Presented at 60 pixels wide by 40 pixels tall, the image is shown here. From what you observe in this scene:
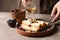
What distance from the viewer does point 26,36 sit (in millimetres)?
1190

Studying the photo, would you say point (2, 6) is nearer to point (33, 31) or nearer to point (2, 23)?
point (2, 23)

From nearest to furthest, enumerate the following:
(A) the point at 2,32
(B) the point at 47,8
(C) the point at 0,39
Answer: (C) the point at 0,39 < (A) the point at 2,32 < (B) the point at 47,8

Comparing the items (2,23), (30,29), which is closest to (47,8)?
(2,23)

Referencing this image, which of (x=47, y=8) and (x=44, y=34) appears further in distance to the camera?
(x=47, y=8)

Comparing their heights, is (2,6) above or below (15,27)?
below

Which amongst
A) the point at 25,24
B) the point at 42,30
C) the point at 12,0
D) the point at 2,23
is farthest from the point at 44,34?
the point at 12,0

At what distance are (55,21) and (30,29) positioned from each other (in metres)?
0.32

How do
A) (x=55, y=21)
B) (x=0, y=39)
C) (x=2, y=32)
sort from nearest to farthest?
(x=0, y=39), (x=2, y=32), (x=55, y=21)

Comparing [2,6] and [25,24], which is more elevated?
[25,24]

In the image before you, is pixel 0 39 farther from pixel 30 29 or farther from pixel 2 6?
pixel 2 6

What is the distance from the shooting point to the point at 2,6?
9.36 ft

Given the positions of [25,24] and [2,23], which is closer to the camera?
[25,24]

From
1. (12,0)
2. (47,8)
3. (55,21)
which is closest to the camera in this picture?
(55,21)

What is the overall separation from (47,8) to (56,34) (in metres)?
1.12
